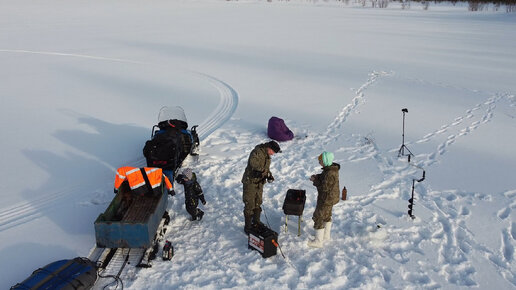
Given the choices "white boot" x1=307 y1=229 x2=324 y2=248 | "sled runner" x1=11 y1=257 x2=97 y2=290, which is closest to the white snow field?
"white boot" x1=307 y1=229 x2=324 y2=248

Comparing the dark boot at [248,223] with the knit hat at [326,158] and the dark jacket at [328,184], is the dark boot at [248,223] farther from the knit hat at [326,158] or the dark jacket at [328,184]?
the knit hat at [326,158]

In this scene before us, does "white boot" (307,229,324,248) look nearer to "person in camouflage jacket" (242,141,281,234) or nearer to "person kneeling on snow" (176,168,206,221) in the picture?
"person in camouflage jacket" (242,141,281,234)

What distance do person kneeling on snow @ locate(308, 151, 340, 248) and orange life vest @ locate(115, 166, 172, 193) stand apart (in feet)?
7.24

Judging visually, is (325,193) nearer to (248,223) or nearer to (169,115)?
(248,223)

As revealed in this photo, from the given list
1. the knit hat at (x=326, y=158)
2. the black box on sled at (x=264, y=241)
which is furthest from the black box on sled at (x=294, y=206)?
the knit hat at (x=326, y=158)

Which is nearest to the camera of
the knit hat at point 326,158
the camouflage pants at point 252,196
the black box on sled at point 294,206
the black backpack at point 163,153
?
the knit hat at point 326,158

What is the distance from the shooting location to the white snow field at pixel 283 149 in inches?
221

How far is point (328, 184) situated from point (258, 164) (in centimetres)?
97

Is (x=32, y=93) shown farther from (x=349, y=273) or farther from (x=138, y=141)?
(x=349, y=273)

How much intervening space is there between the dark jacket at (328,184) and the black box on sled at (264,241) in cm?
79

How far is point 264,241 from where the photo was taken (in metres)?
5.55

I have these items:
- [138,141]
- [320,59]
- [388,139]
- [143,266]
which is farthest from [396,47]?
[143,266]

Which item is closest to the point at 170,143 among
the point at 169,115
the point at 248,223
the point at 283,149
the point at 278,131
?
the point at 169,115

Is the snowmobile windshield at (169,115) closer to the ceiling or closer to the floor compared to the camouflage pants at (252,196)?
closer to the ceiling
